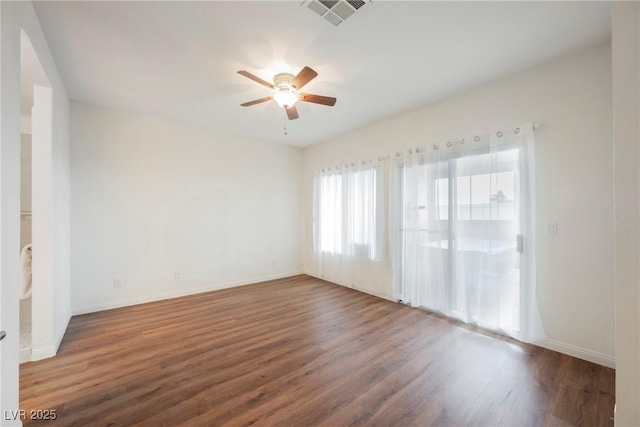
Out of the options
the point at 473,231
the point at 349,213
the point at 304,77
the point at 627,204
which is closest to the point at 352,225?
the point at 349,213

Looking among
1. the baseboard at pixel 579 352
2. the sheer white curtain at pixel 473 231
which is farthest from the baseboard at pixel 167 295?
the baseboard at pixel 579 352

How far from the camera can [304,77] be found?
220 centimetres

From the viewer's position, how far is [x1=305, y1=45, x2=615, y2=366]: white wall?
6.91ft

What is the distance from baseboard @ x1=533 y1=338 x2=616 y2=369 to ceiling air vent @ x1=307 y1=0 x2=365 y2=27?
10.9ft

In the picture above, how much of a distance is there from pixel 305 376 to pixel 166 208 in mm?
3202

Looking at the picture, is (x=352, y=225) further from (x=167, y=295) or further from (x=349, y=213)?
(x=167, y=295)

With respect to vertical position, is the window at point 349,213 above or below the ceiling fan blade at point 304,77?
below

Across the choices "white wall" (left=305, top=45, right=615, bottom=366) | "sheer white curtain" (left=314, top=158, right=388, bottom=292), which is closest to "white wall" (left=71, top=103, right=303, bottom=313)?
"sheer white curtain" (left=314, top=158, right=388, bottom=292)

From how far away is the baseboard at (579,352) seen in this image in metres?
2.09

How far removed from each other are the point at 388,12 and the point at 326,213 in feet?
11.2

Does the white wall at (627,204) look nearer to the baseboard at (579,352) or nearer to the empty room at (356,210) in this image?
the empty room at (356,210)

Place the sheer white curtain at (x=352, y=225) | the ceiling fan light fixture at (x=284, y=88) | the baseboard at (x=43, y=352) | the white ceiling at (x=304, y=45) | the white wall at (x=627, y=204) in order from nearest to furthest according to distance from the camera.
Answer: the white wall at (x=627, y=204) < the white ceiling at (x=304, y=45) < the baseboard at (x=43, y=352) < the ceiling fan light fixture at (x=284, y=88) < the sheer white curtain at (x=352, y=225)

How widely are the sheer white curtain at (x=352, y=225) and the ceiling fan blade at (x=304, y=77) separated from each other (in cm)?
198

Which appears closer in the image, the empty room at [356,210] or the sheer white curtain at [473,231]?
the empty room at [356,210]
